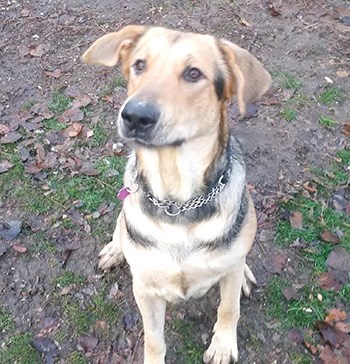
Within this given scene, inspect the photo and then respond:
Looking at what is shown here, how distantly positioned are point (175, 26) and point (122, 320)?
3554mm

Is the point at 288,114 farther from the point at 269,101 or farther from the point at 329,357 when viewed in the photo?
the point at 329,357

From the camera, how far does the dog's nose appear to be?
2775 millimetres

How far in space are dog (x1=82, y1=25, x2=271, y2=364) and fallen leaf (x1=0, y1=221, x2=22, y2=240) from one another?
139 centimetres

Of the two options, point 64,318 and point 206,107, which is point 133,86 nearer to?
point 206,107

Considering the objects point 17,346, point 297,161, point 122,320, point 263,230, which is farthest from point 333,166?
point 17,346

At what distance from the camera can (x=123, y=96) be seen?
5883mm

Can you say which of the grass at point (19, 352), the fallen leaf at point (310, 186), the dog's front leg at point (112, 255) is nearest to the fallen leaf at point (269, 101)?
the fallen leaf at point (310, 186)

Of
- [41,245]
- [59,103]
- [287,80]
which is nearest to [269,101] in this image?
[287,80]

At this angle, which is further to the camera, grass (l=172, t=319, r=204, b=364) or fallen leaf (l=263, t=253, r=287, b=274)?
fallen leaf (l=263, t=253, r=287, b=274)

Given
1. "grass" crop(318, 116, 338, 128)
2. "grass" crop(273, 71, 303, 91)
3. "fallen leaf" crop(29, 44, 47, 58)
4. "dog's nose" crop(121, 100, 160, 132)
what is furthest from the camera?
"fallen leaf" crop(29, 44, 47, 58)

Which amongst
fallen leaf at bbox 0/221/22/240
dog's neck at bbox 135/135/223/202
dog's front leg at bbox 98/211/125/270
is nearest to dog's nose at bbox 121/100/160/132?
dog's neck at bbox 135/135/223/202

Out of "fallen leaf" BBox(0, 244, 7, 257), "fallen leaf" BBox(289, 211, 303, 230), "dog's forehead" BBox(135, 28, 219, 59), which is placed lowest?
"fallen leaf" BBox(0, 244, 7, 257)

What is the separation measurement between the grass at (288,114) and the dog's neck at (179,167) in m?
2.52

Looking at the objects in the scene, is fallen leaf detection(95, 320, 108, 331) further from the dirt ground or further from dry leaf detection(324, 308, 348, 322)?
dry leaf detection(324, 308, 348, 322)
